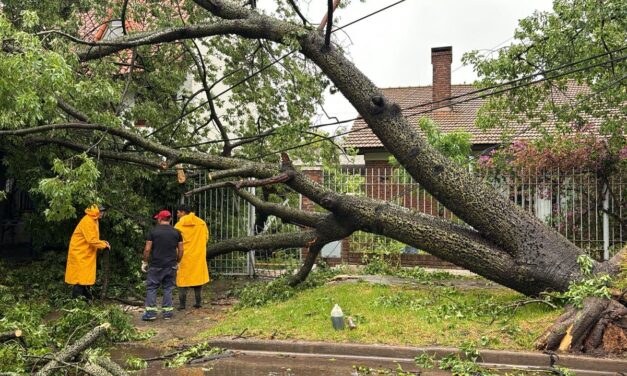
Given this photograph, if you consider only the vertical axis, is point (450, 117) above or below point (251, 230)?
above

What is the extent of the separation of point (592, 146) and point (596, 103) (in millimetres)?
883

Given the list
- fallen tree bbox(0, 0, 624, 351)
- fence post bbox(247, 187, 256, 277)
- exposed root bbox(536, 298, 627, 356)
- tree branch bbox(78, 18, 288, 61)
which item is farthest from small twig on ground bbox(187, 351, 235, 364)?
fence post bbox(247, 187, 256, 277)

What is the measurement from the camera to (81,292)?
866 cm

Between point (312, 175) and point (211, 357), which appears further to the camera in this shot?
point (312, 175)

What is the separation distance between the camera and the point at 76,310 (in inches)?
254

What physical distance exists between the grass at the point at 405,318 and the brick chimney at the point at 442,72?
43.2 ft

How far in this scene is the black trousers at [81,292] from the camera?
337 inches

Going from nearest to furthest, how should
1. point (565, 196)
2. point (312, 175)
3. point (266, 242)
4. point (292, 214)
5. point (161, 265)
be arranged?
point (161, 265)
point (292, 214)
point (266, 242)
point (565, 196)
point (312, 175)

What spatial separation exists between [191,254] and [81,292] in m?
1.91

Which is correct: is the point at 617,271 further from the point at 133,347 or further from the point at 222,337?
the point at 133,347

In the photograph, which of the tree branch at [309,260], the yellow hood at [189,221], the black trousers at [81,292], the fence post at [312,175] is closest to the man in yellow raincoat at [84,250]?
the black trousers at [81,292]

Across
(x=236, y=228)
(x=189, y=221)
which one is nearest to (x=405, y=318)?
(x=189, y=221)

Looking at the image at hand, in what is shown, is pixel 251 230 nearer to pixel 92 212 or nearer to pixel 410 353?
pixel 92 212

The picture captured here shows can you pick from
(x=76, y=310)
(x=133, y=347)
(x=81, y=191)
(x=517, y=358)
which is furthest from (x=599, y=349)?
(x=81, y=191)
